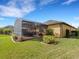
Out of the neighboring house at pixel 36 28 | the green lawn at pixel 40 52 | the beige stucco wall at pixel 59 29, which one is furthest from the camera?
the beige stucco wall at pixel 59 29

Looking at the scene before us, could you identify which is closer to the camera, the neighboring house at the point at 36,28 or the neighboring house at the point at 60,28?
the neighboring house at the point at 36,28

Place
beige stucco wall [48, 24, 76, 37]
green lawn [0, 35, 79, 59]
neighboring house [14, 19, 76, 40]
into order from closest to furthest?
green lawn [0, 35, 79, 59] → neighboring house [14, 19, 76, 40] → beige stucco wall [48, 24, 76, 37]

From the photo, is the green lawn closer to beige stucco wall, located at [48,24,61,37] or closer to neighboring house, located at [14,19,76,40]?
neighboring house, located at [14,19,76,40]

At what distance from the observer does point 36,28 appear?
87.6ft

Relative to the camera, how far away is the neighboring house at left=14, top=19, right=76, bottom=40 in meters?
24.2

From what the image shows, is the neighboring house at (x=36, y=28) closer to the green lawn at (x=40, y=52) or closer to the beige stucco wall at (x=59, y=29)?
the beige stucco wall at (x=59, y=29)

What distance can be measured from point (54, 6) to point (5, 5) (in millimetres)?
9411

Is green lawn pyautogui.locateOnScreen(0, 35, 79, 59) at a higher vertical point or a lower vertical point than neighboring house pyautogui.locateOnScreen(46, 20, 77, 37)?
lower

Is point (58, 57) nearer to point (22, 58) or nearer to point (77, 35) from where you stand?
point (22, 58)

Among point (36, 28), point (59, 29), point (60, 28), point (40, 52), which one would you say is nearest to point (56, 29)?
point (59, 29)

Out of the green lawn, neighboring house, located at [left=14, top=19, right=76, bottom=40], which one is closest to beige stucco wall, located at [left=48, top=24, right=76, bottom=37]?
neighboring house, located at [left=14, top=19, right=76, bottom=40]

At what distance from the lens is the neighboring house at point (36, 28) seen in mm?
24219

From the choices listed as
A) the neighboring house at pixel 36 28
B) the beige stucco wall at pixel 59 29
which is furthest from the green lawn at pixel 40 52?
the beige stucco wall at pixel 59 29

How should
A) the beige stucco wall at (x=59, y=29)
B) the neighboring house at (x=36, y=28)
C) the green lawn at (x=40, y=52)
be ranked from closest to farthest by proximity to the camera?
1. the green lawn at (x=40, y=52)
2. the neighboring house at (x=36, y=28)
3. the beige stucco wall at (x=59, y=29)
